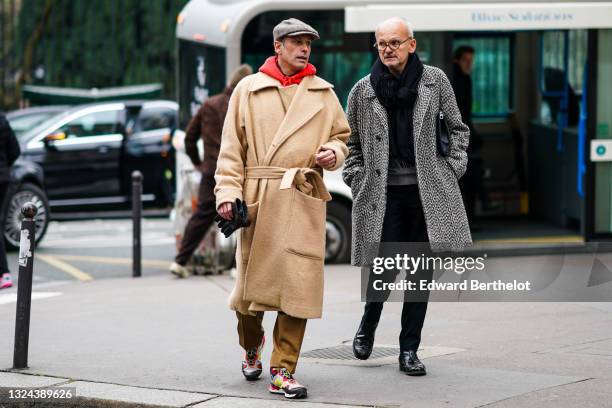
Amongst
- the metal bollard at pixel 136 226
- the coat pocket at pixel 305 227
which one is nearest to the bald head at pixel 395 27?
the coat pocket at pixel 305 227

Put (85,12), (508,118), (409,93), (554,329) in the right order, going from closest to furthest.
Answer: (409,93)
(554,329)
(508,118)
(85,12)

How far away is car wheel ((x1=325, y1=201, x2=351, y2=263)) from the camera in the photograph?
39.8 feet

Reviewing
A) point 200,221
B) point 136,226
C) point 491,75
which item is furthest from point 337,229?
point 491,75

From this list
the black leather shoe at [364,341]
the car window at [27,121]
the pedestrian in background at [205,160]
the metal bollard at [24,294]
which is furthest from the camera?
the car window at [27,121]

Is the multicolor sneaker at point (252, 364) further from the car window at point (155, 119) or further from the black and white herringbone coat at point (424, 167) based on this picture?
the car window at point (155, 119)

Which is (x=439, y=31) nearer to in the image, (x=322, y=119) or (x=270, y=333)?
(x=270, y=333)

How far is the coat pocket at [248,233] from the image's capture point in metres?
6.52

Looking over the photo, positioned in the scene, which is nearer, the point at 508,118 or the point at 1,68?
the point at 508,118

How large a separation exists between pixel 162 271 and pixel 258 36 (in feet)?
8.31

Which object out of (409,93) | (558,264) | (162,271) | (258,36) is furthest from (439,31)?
(409,93)

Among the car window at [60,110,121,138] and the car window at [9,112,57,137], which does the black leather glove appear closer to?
the car window at [60,110,121,138]

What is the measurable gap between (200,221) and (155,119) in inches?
258

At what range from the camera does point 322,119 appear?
6594 millimetres

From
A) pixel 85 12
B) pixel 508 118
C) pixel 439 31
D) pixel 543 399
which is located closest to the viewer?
pixel 543 399
